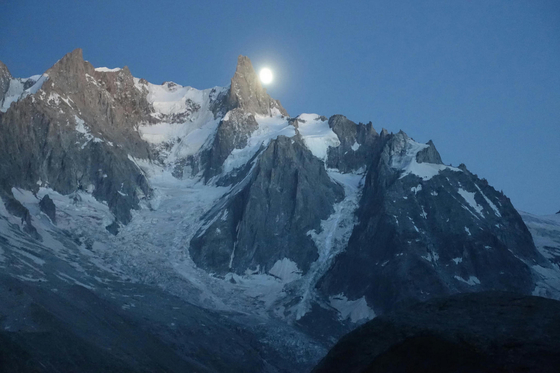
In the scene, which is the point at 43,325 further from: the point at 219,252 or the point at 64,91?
the point at 64,91

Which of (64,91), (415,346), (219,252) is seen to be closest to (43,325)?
(415,346)

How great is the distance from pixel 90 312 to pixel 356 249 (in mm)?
68309

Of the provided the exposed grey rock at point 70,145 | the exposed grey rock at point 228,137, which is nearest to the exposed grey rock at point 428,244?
the exposed grey rock at point 228,137

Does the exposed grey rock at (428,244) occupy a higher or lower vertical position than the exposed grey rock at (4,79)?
lower

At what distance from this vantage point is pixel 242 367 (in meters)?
83.1

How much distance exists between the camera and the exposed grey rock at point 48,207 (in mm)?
129375

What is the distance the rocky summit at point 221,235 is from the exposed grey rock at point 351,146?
517 mm

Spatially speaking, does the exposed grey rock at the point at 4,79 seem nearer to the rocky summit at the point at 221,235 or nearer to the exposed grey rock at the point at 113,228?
the rocky summit at the point at 221,235

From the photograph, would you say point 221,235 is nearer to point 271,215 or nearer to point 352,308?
point 271,215

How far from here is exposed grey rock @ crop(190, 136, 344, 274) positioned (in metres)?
136

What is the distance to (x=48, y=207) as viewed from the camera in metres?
131

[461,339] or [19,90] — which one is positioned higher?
[19,90]

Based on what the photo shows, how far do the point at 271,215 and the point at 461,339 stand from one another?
128004 millimetres

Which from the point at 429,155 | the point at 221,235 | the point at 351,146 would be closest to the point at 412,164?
the point at 429,155
